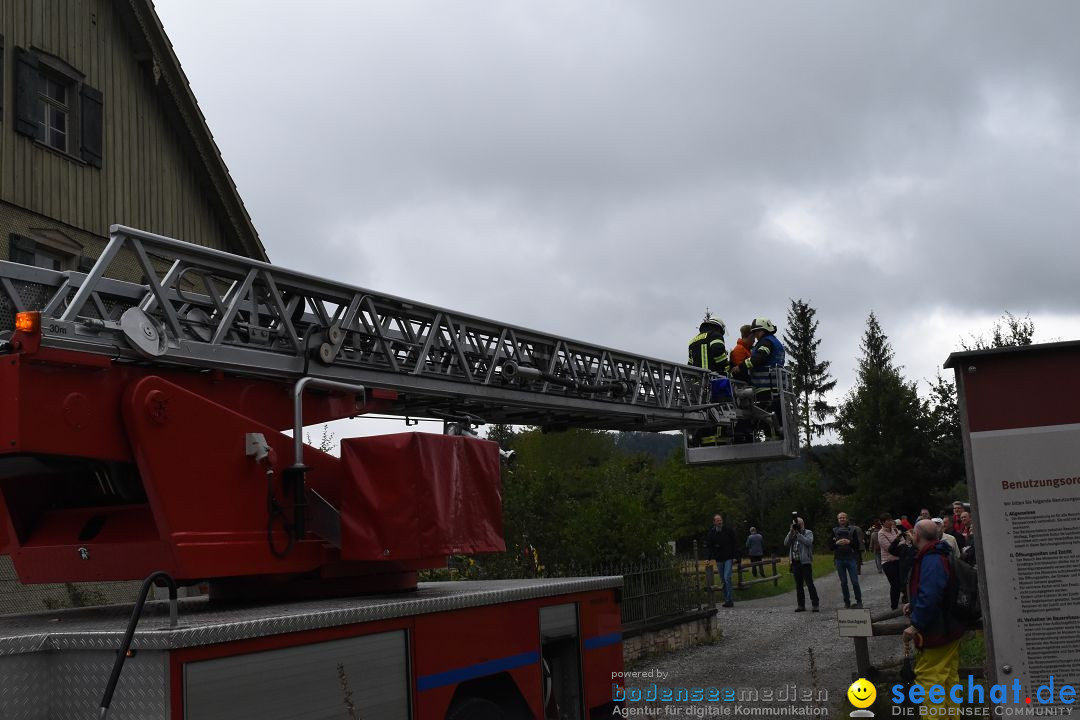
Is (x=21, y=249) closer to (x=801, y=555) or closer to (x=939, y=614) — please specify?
(x=939, y=614)

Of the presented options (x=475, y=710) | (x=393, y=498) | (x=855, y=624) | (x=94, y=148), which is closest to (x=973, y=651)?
(x=855, y=624)

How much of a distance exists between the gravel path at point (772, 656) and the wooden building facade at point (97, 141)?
29.3ft

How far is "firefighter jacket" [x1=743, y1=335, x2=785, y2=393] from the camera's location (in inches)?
424

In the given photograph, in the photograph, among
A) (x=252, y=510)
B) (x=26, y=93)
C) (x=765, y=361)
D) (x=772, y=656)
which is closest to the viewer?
(x=252, y=510)

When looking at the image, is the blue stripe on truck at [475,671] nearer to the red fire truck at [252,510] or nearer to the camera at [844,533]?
the red fire truck at [252,510]

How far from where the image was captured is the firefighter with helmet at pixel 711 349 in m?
11.0

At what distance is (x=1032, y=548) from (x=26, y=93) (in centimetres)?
1228

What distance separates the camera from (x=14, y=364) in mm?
4676

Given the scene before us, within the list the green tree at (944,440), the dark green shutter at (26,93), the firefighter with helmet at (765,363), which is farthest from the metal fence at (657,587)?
the green tree at (944,440)

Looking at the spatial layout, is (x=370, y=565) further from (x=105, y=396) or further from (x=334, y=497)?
(x=105, y=396)

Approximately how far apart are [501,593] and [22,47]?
10473 mm

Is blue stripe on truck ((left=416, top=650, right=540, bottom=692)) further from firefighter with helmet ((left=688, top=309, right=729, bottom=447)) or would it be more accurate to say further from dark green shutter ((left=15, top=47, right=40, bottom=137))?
dark green shutter ((left=15, top=47, right=40, bottom=137))

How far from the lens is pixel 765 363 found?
35.6 feet

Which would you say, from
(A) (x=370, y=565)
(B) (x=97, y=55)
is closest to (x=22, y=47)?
(B) (x=97, y=55)
